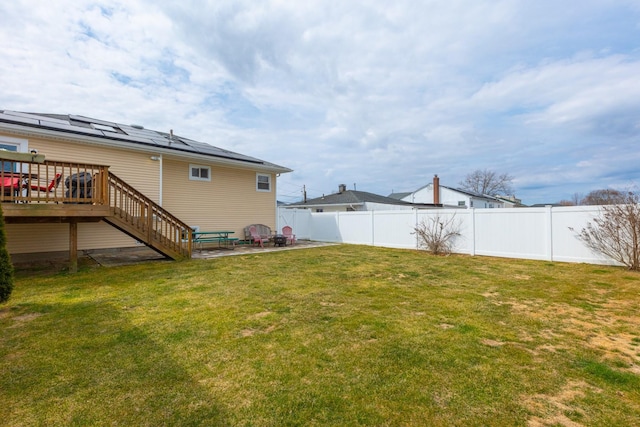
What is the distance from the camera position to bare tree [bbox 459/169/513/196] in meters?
43.3

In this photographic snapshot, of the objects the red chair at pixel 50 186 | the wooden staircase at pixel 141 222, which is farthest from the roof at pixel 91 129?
the wooden staircase at pixel 141 222

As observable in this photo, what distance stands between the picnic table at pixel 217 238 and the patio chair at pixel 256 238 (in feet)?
2.47

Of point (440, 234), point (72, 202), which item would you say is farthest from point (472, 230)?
point (72, 202)

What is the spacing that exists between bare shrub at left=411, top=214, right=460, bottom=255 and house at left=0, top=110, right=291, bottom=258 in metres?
7.03

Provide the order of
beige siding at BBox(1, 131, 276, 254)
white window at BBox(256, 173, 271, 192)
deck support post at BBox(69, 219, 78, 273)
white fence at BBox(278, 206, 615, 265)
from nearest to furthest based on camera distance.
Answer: deck support post at BBox(69, 219, 78, 273) < beige siding at BBox(1, 131, 276, 254) < white fence at BBox(278, 206, 615, 265) < white window at BBox(256, 173, 271, 192)

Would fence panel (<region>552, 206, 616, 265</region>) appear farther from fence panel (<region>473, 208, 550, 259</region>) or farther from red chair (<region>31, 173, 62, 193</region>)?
red chair (<region>31, 173, 62, 193</region>)

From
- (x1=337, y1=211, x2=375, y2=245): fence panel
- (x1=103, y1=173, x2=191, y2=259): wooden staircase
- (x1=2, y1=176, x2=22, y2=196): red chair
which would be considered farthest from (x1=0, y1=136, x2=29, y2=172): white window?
(x1=337, y1=211, x2=375, y2=245): fence panel

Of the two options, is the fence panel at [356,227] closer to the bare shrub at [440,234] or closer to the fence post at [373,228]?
the fence post at [373,228]

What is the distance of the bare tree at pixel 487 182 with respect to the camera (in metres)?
43.3

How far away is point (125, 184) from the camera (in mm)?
7539

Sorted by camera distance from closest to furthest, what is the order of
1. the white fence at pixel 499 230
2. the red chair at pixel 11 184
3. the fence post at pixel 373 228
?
the red chair at pixel 11 184 < the white fence at pixel 499 230 < the fence post at pixel 373 228

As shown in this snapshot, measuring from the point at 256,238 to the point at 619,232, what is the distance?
11536 millimetres

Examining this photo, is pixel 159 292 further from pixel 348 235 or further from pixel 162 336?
pixel 348 235

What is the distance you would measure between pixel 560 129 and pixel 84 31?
22776mm
